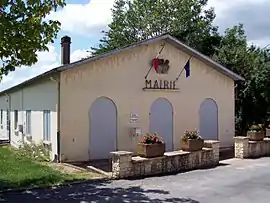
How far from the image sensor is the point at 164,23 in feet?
130

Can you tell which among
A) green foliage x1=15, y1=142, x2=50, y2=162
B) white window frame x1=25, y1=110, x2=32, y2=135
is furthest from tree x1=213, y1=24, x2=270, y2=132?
green foliage x1=15, y1=142, x2=50, y2=162

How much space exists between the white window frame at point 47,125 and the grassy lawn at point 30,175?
2000mm

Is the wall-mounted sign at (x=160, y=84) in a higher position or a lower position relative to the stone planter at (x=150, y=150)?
higher

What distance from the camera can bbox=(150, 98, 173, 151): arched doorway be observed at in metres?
17.6

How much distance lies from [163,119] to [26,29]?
9.35 m

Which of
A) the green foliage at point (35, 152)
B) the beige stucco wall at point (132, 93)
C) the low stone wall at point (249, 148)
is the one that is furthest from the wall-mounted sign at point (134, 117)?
the low stone wall at point (249, 148)

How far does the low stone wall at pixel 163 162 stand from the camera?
11.4 meters

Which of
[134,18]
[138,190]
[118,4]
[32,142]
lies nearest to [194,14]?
[134,18]

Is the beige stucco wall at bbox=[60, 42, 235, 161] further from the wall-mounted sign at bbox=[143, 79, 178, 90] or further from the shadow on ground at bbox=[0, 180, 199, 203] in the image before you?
the shadow on ground at bbox=[0, 180, 199, 203]

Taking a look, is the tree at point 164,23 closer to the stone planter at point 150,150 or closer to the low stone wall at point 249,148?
the low stone wall at point 249,148

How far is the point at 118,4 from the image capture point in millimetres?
45125

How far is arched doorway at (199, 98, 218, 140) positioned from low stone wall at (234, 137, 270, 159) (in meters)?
2.90

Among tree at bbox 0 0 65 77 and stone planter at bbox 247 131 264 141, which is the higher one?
tree at bbox 0 0 65 77

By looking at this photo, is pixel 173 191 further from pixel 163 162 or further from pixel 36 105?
pixel 36 105
